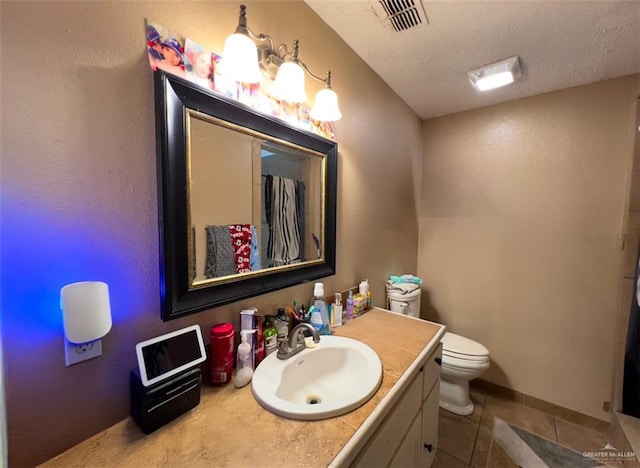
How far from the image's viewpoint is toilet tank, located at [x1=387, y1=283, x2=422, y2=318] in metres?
1.74

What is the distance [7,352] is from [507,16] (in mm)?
2067

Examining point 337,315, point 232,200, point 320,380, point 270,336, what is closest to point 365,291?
point 337,315

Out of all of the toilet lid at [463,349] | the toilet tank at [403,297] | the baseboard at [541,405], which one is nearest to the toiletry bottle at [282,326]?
the toilet tank at [403,297]

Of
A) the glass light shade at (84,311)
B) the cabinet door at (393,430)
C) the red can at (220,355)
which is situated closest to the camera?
the glass light shade at (84,311)

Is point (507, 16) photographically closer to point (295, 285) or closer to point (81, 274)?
point (295, 285)

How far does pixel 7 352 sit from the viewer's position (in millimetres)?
522

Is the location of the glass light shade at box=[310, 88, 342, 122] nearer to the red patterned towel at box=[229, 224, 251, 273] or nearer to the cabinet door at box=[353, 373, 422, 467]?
the red patterned towel at box=[229, 224, 251, 273]

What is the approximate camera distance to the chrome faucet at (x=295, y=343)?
0.95m

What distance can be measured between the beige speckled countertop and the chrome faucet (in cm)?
17

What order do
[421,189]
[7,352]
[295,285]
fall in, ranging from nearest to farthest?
[7,352] → [295,285] → [421,189]

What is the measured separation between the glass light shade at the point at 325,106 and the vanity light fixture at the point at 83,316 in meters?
0.98

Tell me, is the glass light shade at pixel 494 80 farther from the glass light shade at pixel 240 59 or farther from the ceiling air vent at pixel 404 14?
the glass light shade at pixel 240 59

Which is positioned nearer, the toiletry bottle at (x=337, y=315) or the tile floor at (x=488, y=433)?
the toiletry bottle at (x=337, y=315)

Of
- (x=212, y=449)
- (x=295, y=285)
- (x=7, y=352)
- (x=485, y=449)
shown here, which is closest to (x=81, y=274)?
(x=7, y=352)
